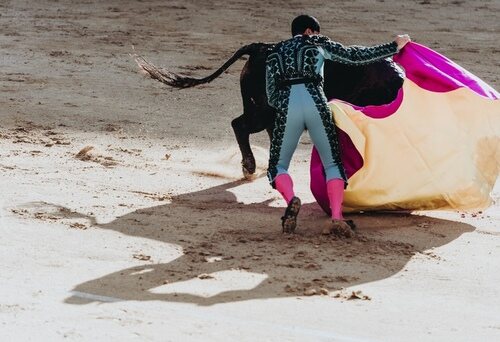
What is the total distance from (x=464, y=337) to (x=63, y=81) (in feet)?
18.8

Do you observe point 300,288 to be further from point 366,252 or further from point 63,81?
point 63,81

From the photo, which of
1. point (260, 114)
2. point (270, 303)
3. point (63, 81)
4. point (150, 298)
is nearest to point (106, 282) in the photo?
point (150, 298)

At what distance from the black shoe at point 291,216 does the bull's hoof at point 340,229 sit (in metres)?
0.17

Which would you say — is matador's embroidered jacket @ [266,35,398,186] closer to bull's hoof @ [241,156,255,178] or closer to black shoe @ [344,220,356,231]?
black shoe @ [344,220,356,231]

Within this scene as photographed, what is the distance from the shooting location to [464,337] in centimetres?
460

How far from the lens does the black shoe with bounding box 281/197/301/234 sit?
5.79m

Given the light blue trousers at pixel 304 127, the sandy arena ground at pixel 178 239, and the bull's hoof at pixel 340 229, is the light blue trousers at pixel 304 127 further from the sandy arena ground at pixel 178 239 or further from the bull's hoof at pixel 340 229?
the sandy arena ground at pixel 178 239

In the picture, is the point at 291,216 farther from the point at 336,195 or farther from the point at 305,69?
the point at 305,69

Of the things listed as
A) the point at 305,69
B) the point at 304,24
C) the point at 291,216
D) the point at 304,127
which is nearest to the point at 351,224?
the point at 291,216

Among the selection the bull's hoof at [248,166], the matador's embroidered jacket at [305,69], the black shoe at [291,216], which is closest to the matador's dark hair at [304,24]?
the matador's embroidered jacket at [305,69]

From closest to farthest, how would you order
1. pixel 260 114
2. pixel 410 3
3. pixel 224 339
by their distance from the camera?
pixel 224 339, pixel 260 114, pixel 410 3

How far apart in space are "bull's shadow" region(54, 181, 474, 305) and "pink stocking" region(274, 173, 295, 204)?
0.63 ft

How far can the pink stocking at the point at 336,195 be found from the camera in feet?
19.3

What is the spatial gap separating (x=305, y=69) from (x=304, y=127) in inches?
11.2
